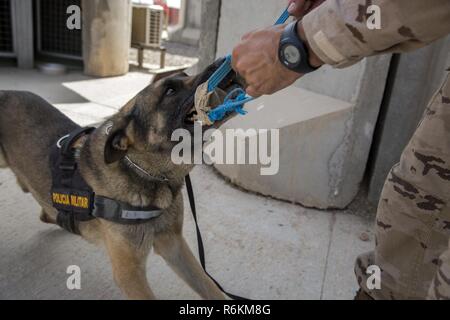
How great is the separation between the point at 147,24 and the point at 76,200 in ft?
18.0

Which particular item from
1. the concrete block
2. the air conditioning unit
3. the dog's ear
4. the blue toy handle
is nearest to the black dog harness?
the dog's ear

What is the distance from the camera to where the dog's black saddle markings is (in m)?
2.28

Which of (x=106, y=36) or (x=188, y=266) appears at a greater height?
(x=106, y=36)

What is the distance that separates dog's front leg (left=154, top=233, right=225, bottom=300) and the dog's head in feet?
2.02

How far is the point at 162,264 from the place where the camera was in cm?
299

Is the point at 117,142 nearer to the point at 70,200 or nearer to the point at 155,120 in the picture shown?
the point at 155,120

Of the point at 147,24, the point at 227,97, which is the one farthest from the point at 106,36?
the point at 227,97

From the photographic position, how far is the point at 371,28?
147 centimetres

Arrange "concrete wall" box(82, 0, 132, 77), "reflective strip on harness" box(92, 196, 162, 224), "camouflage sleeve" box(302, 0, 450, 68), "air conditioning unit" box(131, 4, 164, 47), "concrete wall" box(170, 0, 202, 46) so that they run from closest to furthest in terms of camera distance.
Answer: "camouflage sleeve" box(302, 0, 450, 68) < "reflective strip on harness" box(92, 196, 162, 224) < "concrete wall" box(82, 0, 132, 77) < "air conditioning unit" box(131, 4, 164, 47) < "concrete wall" box(170, 0, 202, 46)

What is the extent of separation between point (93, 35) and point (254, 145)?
4.02 m

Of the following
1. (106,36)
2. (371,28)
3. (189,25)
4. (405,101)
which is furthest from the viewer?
(189,25)

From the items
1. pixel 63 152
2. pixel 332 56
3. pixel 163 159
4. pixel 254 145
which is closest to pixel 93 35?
pixel 254 145

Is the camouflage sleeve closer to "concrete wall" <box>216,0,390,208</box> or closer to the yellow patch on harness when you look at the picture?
the yellow patch on harness

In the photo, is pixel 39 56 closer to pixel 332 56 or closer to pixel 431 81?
pixel 431 81
